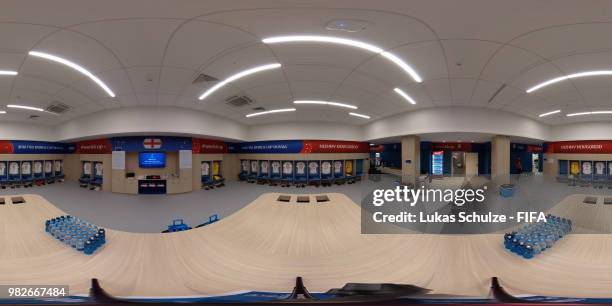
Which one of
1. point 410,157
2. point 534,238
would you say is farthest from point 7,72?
point 410,157

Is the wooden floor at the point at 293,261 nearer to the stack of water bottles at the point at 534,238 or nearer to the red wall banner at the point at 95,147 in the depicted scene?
the stack of water bottles at the point at 534,238

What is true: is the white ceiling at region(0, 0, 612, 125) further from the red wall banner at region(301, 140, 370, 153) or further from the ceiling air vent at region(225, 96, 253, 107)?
the red wall banner at region(301, 140, 370, 153)

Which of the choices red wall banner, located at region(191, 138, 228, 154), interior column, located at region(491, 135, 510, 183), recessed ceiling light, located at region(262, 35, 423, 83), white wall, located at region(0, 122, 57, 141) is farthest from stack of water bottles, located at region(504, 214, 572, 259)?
white wall, located at region(0, 122, 57, 141)

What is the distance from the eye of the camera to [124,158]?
8461 mm

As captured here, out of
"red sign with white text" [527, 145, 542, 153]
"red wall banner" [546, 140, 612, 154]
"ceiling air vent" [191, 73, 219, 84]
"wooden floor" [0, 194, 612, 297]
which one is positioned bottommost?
"wooden floor" [0, 194, 612, 297]

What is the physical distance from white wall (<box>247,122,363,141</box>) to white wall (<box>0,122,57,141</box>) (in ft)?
22.5

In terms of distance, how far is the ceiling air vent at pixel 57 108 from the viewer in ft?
18.2

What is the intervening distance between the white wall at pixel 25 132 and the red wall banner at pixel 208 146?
467cm

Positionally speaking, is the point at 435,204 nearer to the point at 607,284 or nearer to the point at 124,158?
the point at 607,284

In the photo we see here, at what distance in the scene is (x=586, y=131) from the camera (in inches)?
223

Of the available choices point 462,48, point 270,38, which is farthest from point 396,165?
point 270,38

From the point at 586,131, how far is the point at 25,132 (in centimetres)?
1614

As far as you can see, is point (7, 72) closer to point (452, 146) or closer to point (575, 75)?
point (575, 75)

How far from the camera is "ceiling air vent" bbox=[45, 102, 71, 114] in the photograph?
18.2 ft
